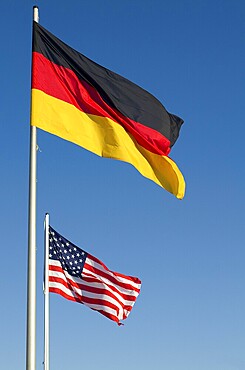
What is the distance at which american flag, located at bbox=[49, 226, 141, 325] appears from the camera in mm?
28375

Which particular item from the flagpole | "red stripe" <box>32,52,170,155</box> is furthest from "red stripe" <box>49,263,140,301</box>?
the flagpole

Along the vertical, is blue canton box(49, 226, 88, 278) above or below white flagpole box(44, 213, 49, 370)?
above

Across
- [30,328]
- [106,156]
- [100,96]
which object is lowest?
[30,328]

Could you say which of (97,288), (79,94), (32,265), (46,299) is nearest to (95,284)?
(97,288)

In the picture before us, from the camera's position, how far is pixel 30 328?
14.6 meters

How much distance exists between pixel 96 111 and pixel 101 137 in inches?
25.7

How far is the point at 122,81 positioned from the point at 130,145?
1.63 meters

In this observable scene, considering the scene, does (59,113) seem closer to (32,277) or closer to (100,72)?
(100,72)

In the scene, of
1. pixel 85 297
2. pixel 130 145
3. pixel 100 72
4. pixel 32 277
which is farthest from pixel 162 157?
pixel 85 297

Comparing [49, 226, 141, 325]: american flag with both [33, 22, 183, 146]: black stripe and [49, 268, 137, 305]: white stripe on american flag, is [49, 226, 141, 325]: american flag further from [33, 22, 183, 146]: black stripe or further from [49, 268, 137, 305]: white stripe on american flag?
[33, 22, 183, 146]: black stripe

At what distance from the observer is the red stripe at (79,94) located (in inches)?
668

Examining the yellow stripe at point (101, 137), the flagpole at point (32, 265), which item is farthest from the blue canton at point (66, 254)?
the flagpole at point (32, 265)

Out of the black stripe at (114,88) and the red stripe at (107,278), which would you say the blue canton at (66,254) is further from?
the black stripe at (114,88)

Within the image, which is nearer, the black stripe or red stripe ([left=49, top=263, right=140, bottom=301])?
the black stripe
